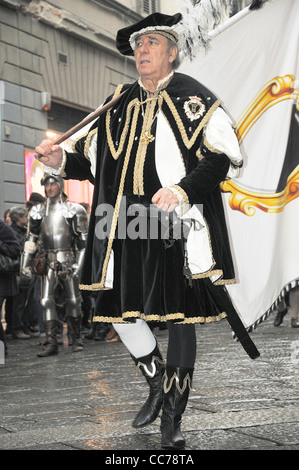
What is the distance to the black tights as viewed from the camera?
321 cm

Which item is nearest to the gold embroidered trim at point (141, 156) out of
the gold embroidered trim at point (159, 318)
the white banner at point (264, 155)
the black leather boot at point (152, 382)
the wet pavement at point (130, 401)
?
the gold embroidered trim at point (159, 318)

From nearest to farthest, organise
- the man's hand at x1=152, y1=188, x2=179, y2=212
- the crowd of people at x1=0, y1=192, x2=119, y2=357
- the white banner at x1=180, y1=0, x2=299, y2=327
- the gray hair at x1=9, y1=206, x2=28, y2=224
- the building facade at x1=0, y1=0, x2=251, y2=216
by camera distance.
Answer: the man's hand at x1=152, y1=188, x2=179, y2=212 < the white banner at x1=180, y1=0, x2=299, y2=327 < the crowd of people at x1=0, y1=192, x2=119, y2=357 < the gray hair at x1=9, y1=206, x2=28, y2=224 < the building facade at x1=0, y1=0, x2=251, y2=216

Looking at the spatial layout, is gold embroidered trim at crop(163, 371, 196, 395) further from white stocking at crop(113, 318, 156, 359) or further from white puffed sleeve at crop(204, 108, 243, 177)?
white puffed sleeve at crop(204, 108, 243, 177)

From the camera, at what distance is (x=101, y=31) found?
1532 cm

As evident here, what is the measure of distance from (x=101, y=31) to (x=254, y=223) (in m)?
12.1

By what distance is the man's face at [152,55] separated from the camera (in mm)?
3332

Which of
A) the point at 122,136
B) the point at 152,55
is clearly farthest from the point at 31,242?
the point at 152,55

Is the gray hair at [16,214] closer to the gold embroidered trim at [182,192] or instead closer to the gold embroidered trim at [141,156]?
the gold embroidered trim at [141,156]

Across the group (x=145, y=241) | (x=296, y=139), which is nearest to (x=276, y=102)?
(x=296, y=139)

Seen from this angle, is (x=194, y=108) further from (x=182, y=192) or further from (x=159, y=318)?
(x=159, y=318)

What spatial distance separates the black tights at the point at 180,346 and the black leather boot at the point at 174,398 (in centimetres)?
3

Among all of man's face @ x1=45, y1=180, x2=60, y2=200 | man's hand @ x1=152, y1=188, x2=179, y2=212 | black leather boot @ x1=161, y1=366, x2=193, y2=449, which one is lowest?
black leather boot @ x1=161, y1=366, x2=193, y2=449

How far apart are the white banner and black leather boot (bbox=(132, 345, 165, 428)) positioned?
0.67 metres

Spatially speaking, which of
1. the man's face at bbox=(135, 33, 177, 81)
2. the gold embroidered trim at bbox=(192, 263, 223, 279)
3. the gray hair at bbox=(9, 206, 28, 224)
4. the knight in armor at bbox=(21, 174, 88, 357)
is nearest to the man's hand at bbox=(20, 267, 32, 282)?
the knight in armor at bbox=(21, 174, 88, 357)
